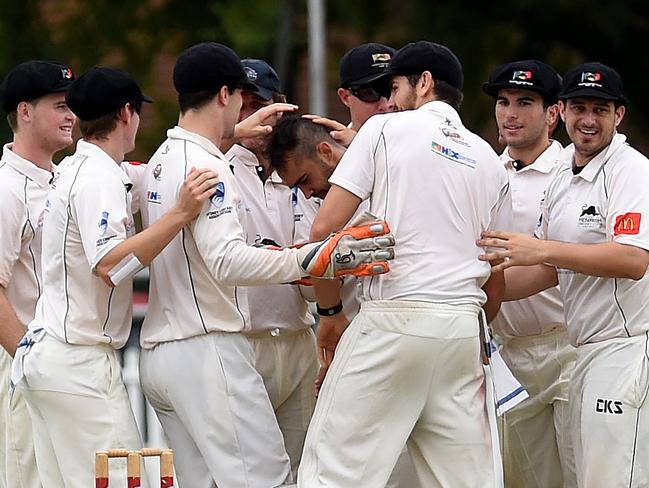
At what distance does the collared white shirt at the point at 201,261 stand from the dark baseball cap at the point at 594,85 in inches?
62.8

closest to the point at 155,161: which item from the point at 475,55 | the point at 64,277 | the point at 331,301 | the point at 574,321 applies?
the point at 64,277

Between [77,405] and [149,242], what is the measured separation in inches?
30.1

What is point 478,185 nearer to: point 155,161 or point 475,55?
point 155,161

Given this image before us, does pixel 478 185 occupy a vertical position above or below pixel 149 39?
below

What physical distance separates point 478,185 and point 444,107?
1.21ft

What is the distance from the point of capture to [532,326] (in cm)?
697

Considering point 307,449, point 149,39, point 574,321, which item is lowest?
point 307,449

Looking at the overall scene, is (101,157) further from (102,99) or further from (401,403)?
(401,403)

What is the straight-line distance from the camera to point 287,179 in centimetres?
629

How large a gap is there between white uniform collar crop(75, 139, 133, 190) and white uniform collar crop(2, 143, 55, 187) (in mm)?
730

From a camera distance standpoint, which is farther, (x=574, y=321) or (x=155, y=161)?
(x=574, y=321)

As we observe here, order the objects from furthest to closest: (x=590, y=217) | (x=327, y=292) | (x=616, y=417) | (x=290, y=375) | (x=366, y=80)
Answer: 1. (x=366, y=80)
2. (x=290, y=375)
3. (x=327, y=292)
4. (x=590, y=217)
5. (x=616, y=417)

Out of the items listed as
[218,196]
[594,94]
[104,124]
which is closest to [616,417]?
[594,94]

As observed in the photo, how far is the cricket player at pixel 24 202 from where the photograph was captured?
6445mm
